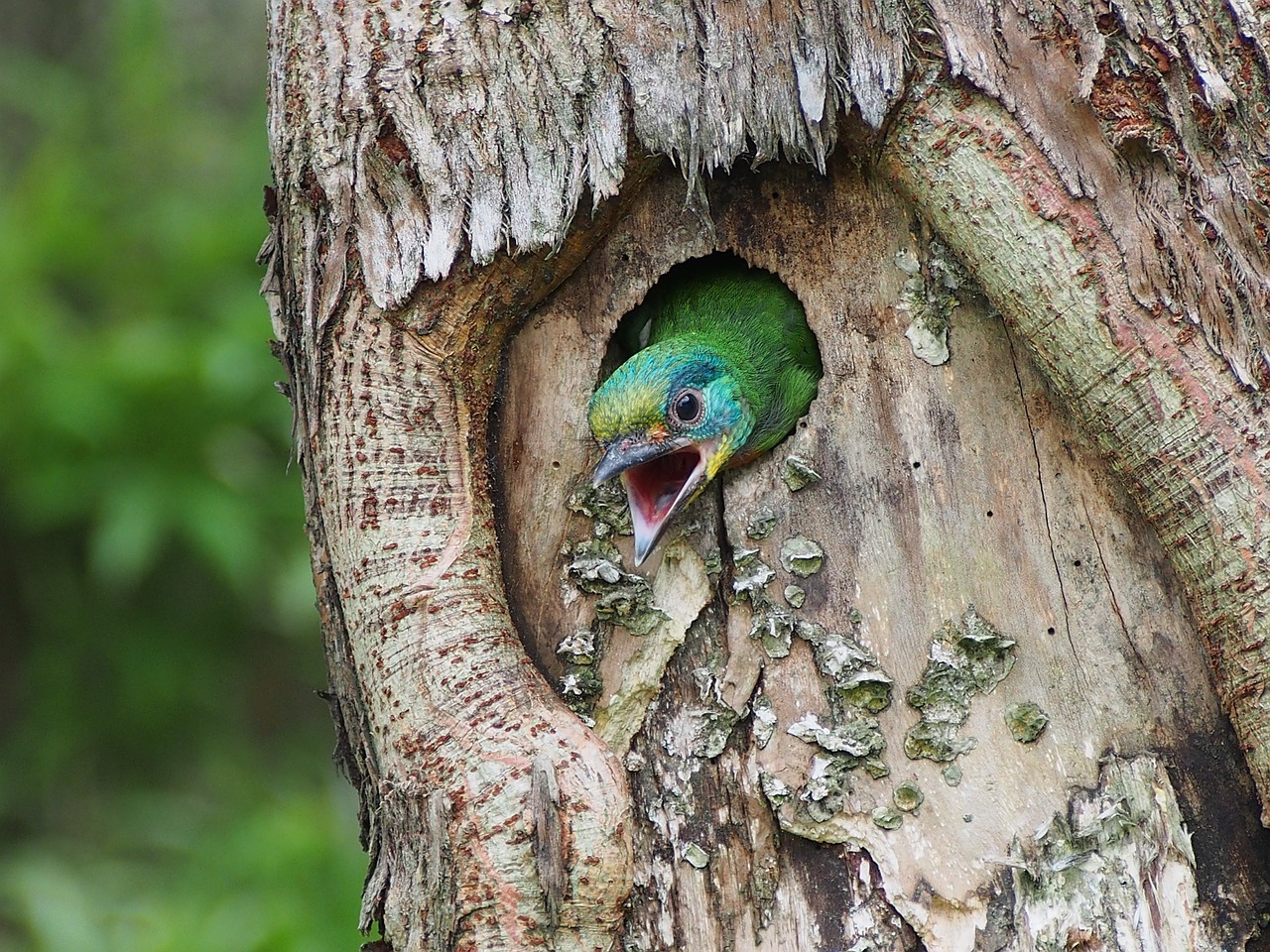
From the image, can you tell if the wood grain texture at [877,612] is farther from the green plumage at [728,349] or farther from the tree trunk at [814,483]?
the green plumage at [728,349]

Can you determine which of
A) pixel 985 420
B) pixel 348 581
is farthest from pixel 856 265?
pixel 348 581

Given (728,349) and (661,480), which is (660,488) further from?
(728,349)

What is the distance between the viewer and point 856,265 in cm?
308

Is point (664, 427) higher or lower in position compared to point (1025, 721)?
higher

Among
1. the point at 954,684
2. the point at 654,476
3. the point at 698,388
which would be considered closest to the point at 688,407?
the point at 698,388

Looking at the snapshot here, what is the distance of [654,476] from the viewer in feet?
10.8

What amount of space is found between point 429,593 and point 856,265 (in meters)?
1.32

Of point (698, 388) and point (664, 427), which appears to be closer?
point (664, 427)

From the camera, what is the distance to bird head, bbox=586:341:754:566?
3061mm

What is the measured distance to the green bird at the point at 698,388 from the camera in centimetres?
307

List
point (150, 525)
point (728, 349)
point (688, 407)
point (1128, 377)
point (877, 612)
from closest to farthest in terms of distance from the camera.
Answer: point (1128, 377) < point (877, 612) < point (688, 407) < point (728, 349) < point (150, 525)

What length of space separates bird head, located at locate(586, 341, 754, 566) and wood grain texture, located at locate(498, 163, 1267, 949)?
103 millimetres

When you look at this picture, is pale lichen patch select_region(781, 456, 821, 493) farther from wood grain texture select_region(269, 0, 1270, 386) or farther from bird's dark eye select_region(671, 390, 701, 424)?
wood grain texture select_region(269, 0, 1270, 386)

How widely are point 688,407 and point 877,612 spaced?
0.72m
